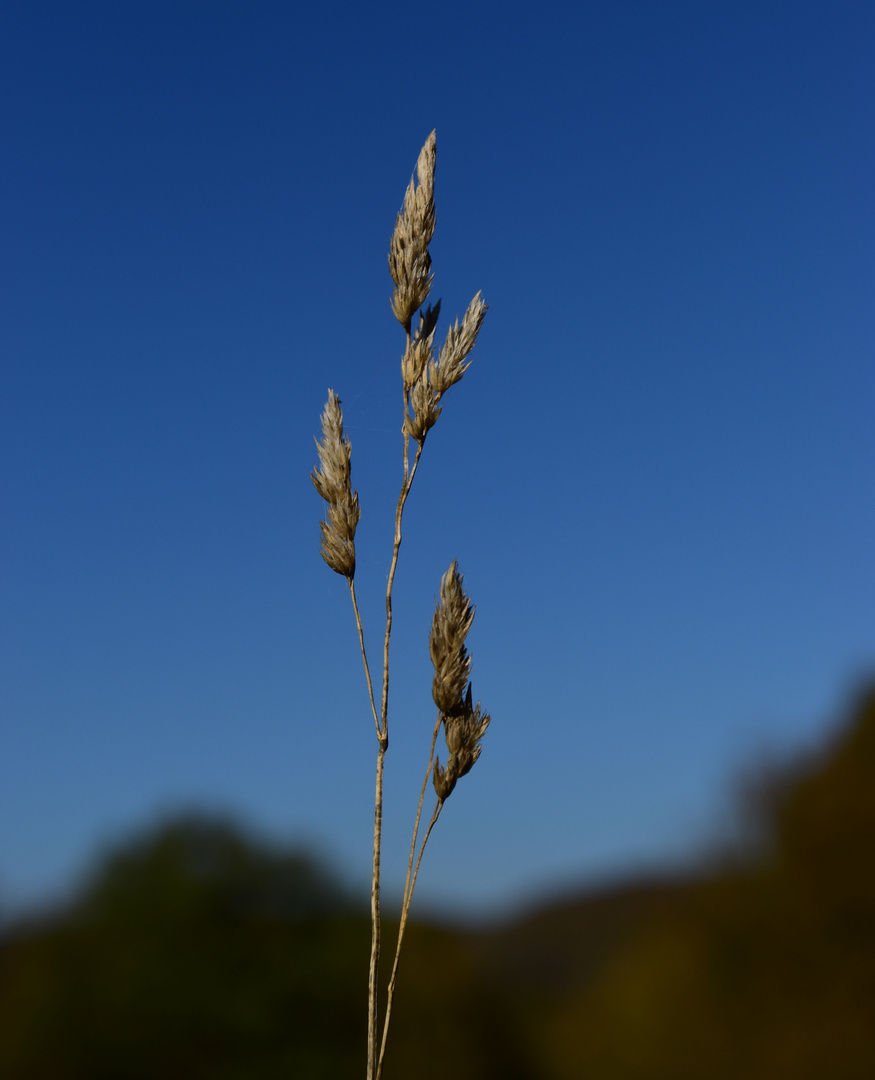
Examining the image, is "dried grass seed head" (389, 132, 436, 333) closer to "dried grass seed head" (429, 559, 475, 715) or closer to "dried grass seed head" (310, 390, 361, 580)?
"dried grass seed head" (310, 390, 361, 580)

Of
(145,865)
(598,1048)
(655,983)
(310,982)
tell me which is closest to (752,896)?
(655,983)

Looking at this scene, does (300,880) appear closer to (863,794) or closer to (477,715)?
(477,715)

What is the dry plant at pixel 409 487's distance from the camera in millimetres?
901

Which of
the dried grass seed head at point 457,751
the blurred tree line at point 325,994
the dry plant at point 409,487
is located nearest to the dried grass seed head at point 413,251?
the dry plant at point 409,487

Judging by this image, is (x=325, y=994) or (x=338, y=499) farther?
(x=325, y=994)

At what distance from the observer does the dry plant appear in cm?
90

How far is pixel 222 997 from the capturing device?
307cm

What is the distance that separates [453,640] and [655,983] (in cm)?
264

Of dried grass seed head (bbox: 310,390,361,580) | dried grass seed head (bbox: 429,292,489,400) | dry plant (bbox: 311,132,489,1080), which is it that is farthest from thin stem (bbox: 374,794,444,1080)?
dried grass seed head (bbox: 429,292,489,400)

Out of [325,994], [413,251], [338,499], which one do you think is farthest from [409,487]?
[325,994]

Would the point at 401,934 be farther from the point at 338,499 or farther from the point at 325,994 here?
the point at 325,994

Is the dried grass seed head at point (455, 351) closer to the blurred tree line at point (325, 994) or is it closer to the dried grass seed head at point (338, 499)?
the dried grass seed head at point (338, 499)

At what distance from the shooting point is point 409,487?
3.17 feet

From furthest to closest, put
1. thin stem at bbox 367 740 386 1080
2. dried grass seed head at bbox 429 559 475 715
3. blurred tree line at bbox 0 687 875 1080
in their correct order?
blurred tree line at bbox 0 687 875 1080
dried grass seed head at bbox 429 559 475 715
thin stem at bbox 367 740 386 1080
